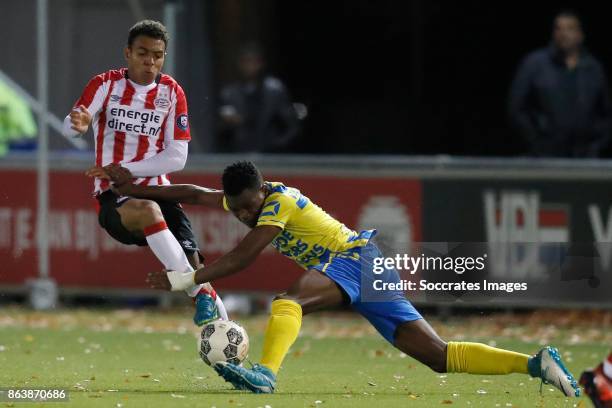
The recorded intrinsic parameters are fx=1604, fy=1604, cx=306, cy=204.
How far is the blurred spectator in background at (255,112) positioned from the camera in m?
16.2

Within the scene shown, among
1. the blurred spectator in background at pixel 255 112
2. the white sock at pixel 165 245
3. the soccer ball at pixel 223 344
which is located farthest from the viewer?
the blurred spectator in background at pixel 255 112

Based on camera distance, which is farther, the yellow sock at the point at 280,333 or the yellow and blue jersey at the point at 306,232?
the yellow and blue jersey at the point at 306,232

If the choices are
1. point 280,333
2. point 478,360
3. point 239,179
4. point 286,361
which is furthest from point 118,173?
point 478,360

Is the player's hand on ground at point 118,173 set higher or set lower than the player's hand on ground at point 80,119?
lower

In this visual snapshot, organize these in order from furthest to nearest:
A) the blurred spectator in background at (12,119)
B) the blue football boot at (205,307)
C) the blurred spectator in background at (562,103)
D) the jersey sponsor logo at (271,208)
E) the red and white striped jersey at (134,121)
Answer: the blurred spectator in background at (12,119) < the blurred spectator in background at (562,103) < the red and white striped jersey at (134,121) < the blue football boot at (205,307) < the jersey sponsor logo at (271,208)

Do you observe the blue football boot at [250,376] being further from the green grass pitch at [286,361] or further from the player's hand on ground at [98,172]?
the player's hand on ground at [98,172]

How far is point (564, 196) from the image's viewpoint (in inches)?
567

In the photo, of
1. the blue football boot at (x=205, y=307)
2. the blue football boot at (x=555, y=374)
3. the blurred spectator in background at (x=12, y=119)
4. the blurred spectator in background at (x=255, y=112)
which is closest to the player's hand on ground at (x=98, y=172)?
the blue football boot at (x=205, y=307)

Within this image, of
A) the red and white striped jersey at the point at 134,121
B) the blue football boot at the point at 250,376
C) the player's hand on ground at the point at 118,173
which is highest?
the red and white striped jersey at the point at 134,121

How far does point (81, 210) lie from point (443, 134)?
4.87 meters

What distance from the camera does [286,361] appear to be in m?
11.7

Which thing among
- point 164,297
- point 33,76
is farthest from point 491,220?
point 33,76

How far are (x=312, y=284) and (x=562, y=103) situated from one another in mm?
6656

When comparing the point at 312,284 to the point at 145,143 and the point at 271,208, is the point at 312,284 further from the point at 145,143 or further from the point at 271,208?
the point at 145,143
